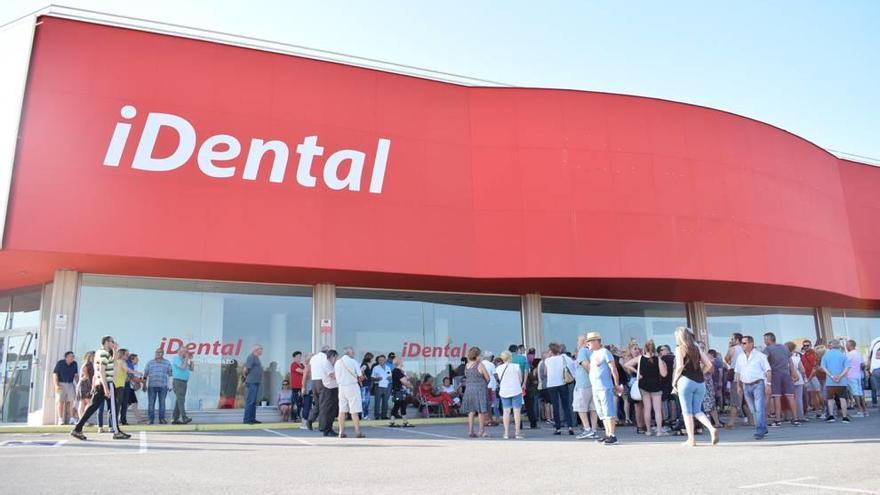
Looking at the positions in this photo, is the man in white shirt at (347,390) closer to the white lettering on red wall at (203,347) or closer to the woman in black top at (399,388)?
the woman in black top at (399,388)

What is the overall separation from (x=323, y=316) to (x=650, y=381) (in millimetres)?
8335

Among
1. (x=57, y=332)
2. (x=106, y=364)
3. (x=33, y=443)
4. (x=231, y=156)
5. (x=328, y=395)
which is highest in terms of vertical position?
(x=231, y=156)

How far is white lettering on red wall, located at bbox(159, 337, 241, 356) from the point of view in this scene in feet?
52.5

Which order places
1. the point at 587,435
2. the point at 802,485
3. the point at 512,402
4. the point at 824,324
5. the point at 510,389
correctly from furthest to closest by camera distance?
the point at 824,324
the point at 512,402
the point at 510,389
the point at 587,435
the point at 802,485

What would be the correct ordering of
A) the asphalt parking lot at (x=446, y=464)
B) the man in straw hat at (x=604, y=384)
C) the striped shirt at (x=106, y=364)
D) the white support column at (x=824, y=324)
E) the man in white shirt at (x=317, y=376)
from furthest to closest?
the white support column at (x=824, y=324) < the man in white shirt at (x=317, y=376) < the striped shirt at (x=106, y=364) < the man in straw hat at (x=604, y=384) < the asphalt parking lot at (x=446, y=464)

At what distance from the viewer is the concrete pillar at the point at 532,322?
1931cm

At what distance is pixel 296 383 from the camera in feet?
52.2

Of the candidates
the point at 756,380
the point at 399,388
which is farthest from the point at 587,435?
the point at 399,388

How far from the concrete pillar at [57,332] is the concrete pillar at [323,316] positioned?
523cm

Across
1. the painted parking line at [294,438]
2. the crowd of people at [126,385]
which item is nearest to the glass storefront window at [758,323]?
the painted parking line at [294,438]

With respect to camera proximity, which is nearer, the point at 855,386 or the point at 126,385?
the point at 126,385

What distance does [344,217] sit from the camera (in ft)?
52.2

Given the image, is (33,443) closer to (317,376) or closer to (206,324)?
(317,376)

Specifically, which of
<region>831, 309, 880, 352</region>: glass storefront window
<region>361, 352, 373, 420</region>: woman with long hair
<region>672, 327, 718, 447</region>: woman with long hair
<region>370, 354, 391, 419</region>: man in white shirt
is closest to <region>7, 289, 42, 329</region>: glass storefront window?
<region>361, 352, 373, 420</region>: woman with long hair
